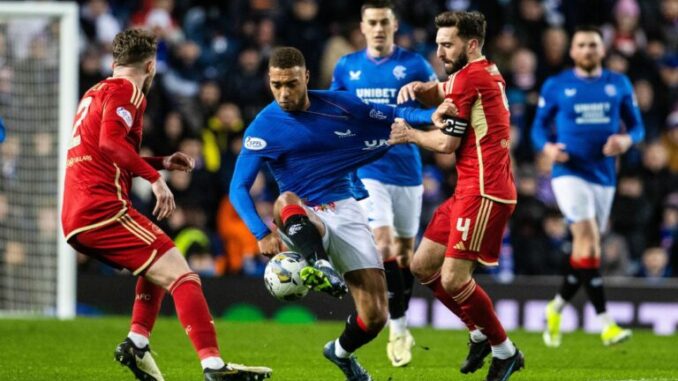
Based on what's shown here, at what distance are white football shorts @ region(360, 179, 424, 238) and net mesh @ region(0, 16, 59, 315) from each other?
5.17m

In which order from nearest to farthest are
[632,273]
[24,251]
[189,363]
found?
1. [189,363]
2. [24,251]
3. [632,273]

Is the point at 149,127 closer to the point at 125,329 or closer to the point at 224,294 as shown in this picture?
the point at 224,294

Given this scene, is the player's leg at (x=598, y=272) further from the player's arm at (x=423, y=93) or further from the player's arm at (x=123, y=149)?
the player's arm at (x=123, y=149)

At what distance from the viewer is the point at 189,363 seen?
379 inches

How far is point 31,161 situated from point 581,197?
6097 mm

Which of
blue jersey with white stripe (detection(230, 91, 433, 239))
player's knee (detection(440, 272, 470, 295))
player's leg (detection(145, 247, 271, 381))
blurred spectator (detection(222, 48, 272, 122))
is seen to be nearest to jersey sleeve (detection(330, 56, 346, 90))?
blue jersey with white stripe (detection(230, 91, 433, 239))

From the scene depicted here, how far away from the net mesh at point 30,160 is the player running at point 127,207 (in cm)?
674

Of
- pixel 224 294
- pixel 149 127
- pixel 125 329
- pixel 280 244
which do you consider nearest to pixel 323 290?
pixel 280 244

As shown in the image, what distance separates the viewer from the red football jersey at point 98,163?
7.31 m

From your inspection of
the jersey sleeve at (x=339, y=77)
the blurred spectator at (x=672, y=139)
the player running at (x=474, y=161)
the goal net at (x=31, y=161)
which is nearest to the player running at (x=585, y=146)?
the jersey sleeve at (x=339, y=77)

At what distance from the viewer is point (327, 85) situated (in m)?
16.2

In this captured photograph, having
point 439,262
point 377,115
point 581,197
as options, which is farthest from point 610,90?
point 377,115

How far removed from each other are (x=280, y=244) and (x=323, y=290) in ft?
1.75

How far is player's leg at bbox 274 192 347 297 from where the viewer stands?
7.40 metres
